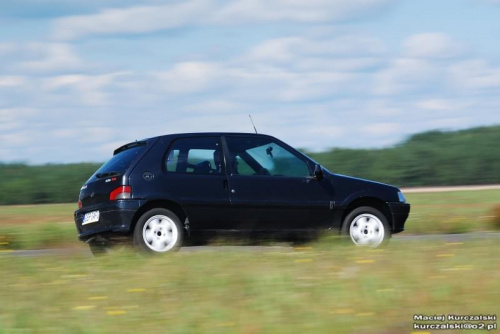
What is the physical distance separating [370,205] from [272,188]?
1.37 meters

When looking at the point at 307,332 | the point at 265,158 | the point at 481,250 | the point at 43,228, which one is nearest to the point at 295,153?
the point at 265,158

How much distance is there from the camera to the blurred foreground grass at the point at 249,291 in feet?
24.1

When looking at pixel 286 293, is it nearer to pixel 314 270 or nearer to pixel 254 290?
pixel 254 290

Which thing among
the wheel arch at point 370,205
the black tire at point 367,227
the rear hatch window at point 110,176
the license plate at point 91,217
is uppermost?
the rear hatch window at point 110,176

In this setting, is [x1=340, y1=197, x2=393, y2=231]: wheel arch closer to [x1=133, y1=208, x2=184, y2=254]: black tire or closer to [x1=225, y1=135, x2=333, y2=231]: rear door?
[x1=225, y1=135, x2=333, y2=231]: rear door

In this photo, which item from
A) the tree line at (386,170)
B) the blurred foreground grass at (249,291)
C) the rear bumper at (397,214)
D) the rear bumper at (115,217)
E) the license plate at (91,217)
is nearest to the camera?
the blurred foreground grass at (249,291)

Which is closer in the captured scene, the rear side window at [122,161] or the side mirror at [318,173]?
the rear side window at [122,161]

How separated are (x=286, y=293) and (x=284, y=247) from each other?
419cm

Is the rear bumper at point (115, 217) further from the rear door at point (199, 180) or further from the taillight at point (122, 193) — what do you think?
the rear door at point (199, 180)

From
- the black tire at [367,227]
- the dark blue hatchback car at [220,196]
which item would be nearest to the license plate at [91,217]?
the dark blue hatchback car at [220,196]

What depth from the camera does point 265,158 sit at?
1202cm

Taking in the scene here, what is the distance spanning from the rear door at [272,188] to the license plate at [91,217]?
1714mm

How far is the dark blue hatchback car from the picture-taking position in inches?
451

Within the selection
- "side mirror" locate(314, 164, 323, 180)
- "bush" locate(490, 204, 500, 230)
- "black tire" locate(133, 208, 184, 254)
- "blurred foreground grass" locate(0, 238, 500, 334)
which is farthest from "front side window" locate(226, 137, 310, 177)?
"bush" locate(490, 204, 500, 230)
